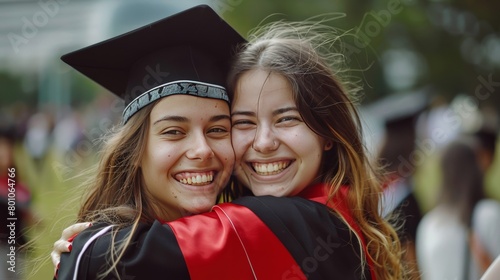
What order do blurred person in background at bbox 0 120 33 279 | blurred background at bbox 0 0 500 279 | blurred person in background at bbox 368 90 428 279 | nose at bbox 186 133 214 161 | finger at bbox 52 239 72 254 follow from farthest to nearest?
1. blurred background at bbox 0 0 500 279
2. blurred person in background at bbox 368 90 428 279
3. blurred person in background at bbox 0 120 33 279
4. nose at bbox 186 133 214 161
5. finger at bbox 52 239 72 254

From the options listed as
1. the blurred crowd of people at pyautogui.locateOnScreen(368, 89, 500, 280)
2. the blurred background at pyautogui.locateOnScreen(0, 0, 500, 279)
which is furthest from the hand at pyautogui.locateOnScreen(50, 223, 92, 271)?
the blurred background at pyautogui.locateOnScreen(0, 0, 500, 279)

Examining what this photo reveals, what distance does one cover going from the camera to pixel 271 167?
2768mm

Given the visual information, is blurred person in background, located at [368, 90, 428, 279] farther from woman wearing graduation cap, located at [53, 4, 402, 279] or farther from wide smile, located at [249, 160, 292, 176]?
wide smile, located at [249, 160, 292, 176]

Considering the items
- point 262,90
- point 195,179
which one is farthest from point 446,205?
point 195,179

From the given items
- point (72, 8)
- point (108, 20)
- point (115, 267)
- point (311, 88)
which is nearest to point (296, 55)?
point (311, 88)

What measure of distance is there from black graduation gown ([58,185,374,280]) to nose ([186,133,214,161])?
0.22m

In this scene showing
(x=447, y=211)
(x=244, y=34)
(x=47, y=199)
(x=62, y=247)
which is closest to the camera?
(x=62, y=247)

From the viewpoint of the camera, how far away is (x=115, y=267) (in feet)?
7.57

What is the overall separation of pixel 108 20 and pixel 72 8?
5.06 feet

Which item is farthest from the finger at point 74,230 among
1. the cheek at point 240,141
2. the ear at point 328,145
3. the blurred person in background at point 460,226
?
the blurred person in background at point 460,226

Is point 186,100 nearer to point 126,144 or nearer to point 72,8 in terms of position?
point 126,144

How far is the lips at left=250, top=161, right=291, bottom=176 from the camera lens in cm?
277

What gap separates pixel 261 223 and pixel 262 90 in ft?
1.80

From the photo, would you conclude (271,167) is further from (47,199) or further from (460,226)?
(47,199)
